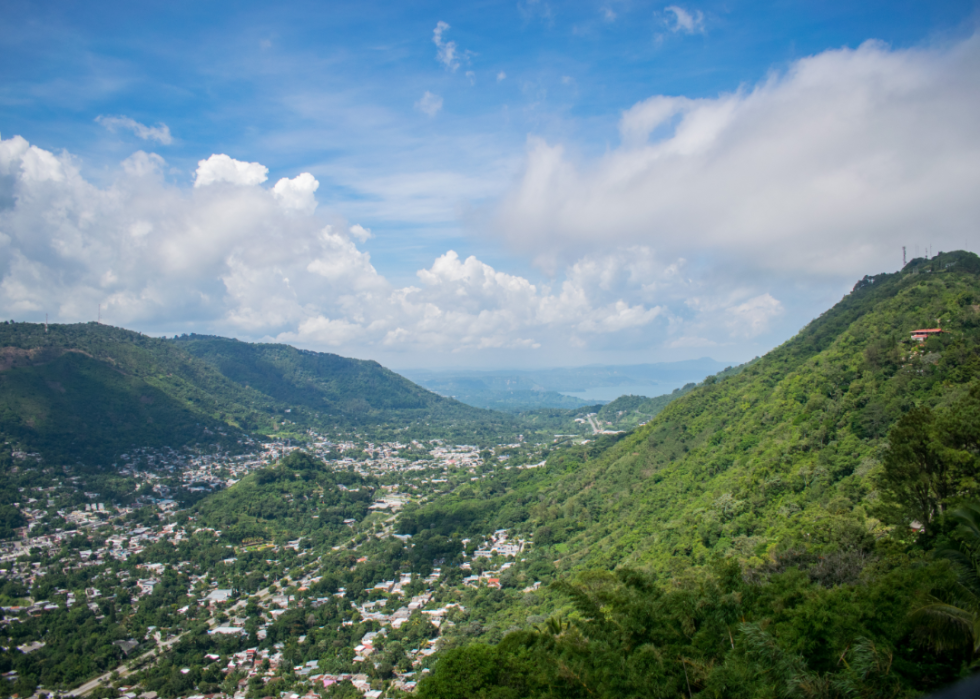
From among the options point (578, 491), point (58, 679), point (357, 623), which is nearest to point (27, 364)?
point (58, 679)

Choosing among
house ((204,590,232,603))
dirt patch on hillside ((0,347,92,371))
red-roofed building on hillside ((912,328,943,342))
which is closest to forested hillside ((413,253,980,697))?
red-roofed building on hillside ((912,328,943,342))

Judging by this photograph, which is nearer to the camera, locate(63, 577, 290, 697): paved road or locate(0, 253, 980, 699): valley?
locate(0, 253, 980, 699): valley

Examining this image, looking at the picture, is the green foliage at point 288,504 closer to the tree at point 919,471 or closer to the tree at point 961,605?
the tree at point 919,471

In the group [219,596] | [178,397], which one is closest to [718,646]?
[219,596]

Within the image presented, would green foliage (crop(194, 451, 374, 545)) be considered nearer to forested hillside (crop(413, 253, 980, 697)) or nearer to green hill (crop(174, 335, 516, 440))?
Result: forested hillside (crop(413, 253, 980, 697))

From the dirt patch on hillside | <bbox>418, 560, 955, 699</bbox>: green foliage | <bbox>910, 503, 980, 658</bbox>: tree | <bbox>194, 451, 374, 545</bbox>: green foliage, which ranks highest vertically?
the dirt patch on hillside

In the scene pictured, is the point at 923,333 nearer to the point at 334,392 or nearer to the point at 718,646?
the point at 718,646
